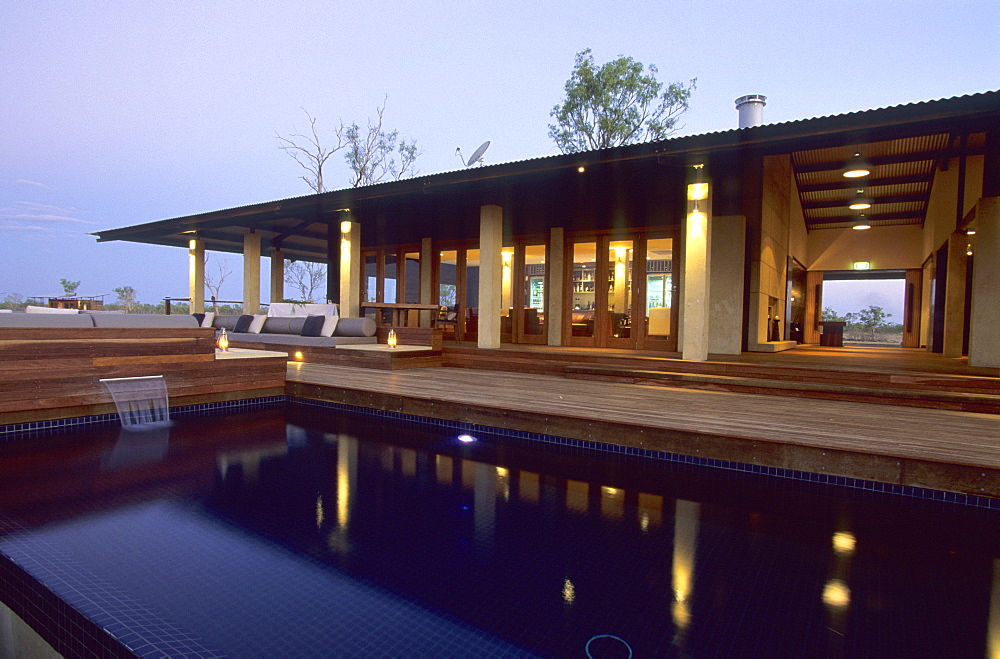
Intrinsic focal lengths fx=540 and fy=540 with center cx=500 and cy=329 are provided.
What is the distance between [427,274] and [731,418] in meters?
8.60

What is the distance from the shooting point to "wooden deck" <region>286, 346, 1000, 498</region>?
3499mm

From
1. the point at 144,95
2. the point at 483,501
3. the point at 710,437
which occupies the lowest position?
the point at 483,501

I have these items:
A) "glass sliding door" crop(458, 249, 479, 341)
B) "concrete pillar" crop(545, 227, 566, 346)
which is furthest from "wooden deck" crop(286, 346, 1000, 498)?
"glass sliding door" crop(458, 249, 479, 341)

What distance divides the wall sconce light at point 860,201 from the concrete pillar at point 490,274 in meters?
8.02

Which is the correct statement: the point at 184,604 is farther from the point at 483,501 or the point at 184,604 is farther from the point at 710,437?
the point at 710,437

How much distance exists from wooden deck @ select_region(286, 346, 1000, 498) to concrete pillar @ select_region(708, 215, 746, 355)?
1.83 meters

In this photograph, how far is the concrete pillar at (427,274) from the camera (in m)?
12.1

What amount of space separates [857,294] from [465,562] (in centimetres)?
2445

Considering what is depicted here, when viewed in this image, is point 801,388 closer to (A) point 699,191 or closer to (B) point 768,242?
(A) point 699,191

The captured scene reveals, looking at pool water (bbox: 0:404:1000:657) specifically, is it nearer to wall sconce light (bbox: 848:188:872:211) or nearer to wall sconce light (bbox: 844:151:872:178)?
wall sconce light (bbox: 844:151:872:178)

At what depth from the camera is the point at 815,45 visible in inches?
999

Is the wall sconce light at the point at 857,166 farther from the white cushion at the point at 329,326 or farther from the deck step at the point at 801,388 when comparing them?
the white cushion at the point at 329,326

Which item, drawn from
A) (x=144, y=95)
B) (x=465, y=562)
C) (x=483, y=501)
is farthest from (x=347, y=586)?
(x=144, y=95)

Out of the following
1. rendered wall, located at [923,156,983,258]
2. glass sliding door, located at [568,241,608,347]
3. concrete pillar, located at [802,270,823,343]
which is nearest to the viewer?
rendered wall, located at [923,156,983,258]
